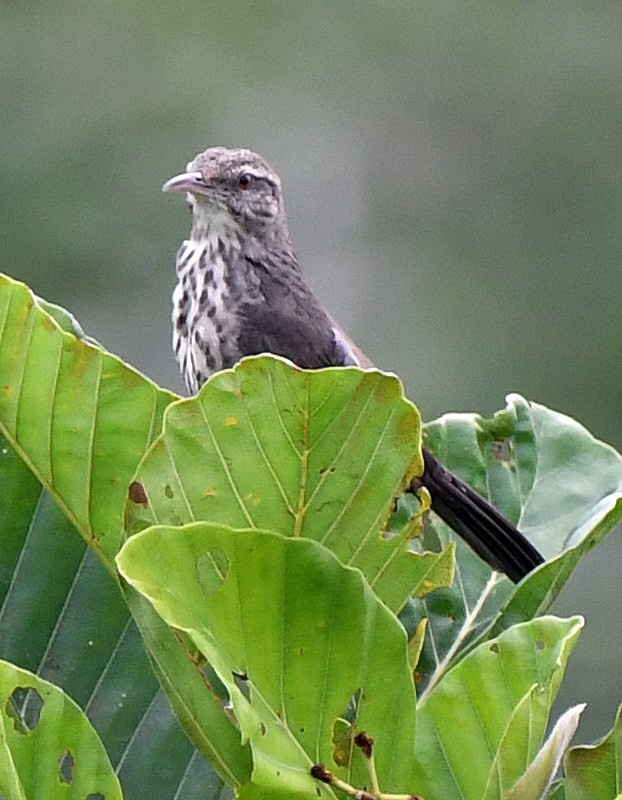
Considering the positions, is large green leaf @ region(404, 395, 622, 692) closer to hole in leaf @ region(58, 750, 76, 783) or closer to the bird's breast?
hole in leaf @ region(58, 750, 76, 783)

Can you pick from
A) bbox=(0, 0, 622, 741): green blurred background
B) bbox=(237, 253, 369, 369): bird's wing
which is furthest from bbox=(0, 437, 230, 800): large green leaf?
A: bbox=(0, 0, 622, 741): green blurred background

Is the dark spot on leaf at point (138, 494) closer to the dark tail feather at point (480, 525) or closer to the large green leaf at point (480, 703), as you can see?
the large green leaf at point (480, 703)

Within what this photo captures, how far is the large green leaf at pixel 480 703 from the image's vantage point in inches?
61.1

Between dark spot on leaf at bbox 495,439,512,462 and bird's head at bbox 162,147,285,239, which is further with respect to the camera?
bird's head at bbox 162,147,285,239

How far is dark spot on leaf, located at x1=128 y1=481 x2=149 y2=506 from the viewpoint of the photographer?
1571 millimetres

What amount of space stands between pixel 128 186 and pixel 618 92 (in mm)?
3386

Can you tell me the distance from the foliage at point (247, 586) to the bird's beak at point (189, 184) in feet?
4.89

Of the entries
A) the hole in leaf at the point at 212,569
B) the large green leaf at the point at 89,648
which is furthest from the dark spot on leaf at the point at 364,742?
the large green leaf at the point at 89,648

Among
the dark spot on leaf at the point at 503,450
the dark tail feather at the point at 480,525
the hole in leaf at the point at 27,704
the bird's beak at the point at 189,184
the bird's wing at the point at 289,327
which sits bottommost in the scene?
the hole in leaf at the point at 27,704

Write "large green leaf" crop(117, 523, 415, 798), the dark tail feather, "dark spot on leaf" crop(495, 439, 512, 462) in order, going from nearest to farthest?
"large green leaf" crop(117, 523, 415, 798)
the dark tail feather
"dark spot on leaf" crop(495, 439, 512, 462)

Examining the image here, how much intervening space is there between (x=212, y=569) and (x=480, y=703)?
27 cm

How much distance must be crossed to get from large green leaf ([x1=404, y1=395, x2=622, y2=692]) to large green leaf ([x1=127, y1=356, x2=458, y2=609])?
0.33 meters

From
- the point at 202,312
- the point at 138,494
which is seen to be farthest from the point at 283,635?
the point at 202,312

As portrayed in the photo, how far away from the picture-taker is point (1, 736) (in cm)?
144
